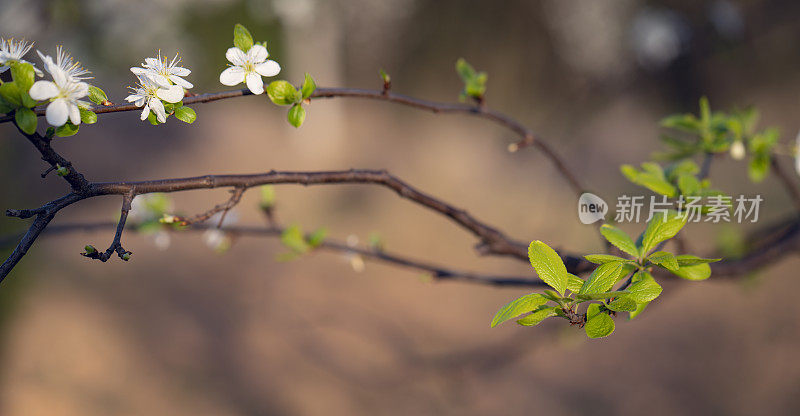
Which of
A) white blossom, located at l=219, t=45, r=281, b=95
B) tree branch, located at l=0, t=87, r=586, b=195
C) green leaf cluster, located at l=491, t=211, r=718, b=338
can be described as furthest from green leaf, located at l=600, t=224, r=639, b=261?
white blossom, located at l=219, t=45, r=281, b=95

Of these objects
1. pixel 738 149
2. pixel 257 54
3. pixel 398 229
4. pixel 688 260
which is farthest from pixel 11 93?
pixel 398 229

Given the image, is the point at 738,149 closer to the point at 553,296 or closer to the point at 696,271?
the point at 696,271

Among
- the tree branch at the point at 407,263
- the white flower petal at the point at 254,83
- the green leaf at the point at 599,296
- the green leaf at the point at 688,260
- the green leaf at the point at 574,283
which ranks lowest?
the green leaf at the point at 599,296

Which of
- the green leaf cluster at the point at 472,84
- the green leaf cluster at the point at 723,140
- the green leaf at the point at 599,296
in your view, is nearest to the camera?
the green leaf at the point at 599,296

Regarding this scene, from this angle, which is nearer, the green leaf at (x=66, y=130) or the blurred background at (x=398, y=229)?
the green leaf at (x=66, y=130)

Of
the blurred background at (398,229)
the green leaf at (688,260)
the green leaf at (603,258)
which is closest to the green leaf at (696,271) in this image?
the green leaf at (688,260)

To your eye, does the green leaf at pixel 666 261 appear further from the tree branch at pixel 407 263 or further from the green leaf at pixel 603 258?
the tree branch at pixel 407 263

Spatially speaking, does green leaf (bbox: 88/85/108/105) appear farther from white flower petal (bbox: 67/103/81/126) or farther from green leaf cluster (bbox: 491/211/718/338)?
green leaf cluster (bbox: 491/211/718/338)
